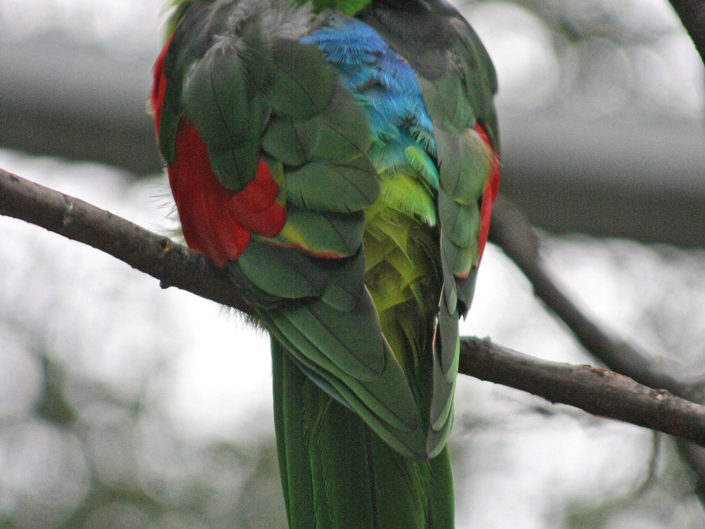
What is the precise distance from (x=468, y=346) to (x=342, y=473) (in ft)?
1.52

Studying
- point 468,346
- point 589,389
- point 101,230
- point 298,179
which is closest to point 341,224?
point 298,179

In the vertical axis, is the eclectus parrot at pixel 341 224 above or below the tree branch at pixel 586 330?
above

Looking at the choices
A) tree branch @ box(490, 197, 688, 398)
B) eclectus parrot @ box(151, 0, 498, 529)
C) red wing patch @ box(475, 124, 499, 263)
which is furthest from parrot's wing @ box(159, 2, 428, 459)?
tree branch @ box(490, 197, 688, 398)

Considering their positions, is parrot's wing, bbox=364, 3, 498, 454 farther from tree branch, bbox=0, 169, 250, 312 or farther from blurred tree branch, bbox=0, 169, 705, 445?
tree branch, bbox=0, 169, 250, 312

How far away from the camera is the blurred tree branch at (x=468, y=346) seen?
212 centimetres

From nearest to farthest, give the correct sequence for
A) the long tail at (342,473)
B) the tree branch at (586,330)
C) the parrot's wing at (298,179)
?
the parrot's wing at (298,179) → the long tail at (342,473) → the tree branch at (586,330)

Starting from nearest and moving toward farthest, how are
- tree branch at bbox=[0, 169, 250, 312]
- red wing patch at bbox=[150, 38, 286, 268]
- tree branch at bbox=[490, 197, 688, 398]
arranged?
tree branch at bbox=[0, 169, 250, 312]
red wing patch at bbox=[150, 38, 286, 268]
tree branch at bbox=[490, 197, 688, 398]

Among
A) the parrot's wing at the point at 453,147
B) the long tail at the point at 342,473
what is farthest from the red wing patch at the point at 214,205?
the parrot's wing at the point at 453,147

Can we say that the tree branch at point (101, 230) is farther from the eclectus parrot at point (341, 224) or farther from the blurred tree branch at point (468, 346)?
the eclectus parrot at point (341, 224)

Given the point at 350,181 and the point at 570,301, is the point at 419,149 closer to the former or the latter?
the point at 350,181

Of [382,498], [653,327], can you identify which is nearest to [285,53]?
[382,498]

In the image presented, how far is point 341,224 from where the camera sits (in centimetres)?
236

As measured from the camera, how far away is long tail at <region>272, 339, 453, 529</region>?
7.68ft

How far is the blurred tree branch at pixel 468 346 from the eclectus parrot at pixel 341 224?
4.7 inches
